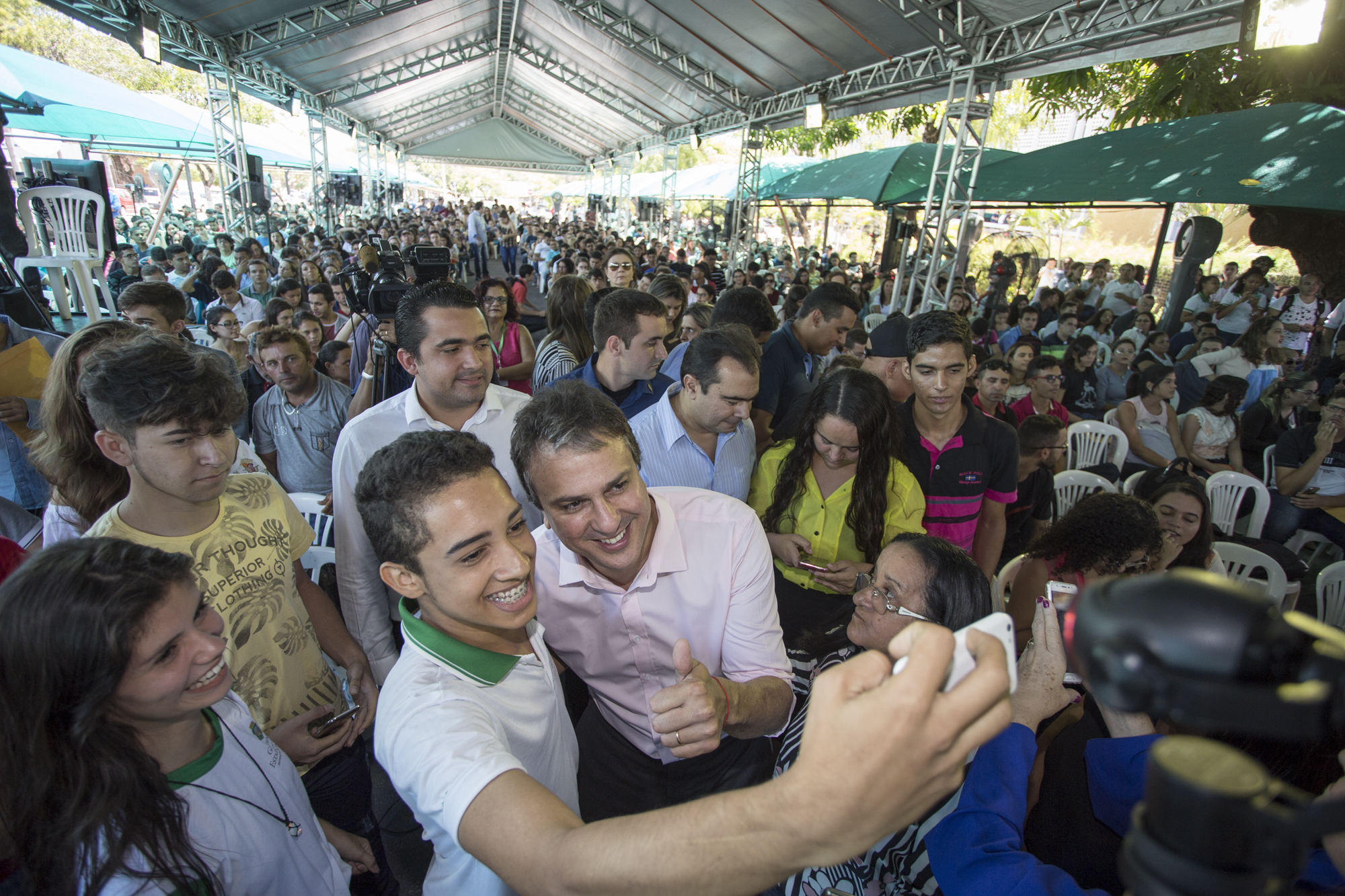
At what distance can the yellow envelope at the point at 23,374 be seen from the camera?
267 cm

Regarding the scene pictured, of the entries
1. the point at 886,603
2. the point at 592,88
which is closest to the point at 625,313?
the point at 886,603

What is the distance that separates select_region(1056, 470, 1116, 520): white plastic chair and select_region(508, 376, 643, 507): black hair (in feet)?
11.7

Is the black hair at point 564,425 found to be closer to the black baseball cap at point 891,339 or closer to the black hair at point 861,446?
the black hair at point 861,446

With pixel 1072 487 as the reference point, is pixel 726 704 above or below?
above

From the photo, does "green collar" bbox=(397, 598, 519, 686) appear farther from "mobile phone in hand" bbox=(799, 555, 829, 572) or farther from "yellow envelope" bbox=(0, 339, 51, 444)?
"yellow envelope" bbox=(0, 339, 51, 444)

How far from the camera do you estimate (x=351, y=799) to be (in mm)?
1759

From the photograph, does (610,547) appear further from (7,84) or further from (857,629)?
(7,84)

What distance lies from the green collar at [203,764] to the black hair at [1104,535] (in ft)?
8.29

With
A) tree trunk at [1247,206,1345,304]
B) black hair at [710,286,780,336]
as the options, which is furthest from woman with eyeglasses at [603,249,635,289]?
tree trunk at [1247,206,1345,304]

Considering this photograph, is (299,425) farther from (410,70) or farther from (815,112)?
(410,70)

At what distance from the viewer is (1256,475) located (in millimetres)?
4961

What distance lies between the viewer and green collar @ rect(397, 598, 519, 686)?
45.7 inches

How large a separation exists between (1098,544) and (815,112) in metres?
10.9

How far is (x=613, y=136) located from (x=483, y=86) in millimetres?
6871
